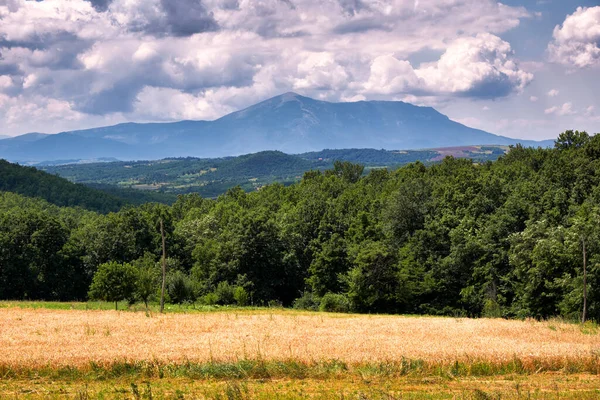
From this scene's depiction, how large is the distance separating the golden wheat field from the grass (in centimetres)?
7

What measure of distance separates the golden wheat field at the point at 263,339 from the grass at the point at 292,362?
68mm

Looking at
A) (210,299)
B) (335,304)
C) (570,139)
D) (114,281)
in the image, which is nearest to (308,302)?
(335,304)

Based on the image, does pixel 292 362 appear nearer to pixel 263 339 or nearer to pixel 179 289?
pixel 263 339

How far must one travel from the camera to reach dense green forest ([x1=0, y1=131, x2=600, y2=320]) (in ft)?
185

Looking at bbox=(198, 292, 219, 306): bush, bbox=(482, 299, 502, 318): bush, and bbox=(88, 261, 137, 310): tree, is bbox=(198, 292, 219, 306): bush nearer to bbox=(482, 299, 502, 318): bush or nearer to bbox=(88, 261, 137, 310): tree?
bbox=(88, 261, 137, 310): tree

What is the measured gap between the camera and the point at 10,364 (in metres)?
24.0

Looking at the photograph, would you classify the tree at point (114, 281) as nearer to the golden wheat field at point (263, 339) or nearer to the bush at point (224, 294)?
the golden wheat field at point (263, 339)

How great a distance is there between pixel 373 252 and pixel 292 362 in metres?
39.3

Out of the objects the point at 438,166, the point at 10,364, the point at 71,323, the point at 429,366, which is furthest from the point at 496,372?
the point at 438,166

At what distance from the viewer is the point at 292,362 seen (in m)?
25.0

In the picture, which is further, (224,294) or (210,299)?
(224,294)

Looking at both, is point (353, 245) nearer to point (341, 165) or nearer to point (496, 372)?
point (496, 372)

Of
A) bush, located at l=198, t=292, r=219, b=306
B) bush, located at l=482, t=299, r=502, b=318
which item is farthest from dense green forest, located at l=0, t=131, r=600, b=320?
bush, located at l=198, t=292, r=219, b=306

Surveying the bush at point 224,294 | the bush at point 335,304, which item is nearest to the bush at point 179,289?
the bush at point 224,294
